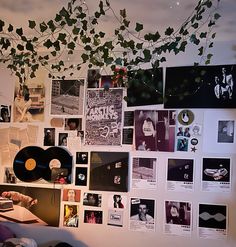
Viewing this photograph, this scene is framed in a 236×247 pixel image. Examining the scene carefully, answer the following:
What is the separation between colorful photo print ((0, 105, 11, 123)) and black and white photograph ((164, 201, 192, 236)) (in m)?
1.26

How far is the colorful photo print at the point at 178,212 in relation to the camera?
2.41m

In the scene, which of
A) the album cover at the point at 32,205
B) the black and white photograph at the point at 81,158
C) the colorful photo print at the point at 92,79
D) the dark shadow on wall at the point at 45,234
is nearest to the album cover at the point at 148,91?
the colorful photo print at the point at 92,79

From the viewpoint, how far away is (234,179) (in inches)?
92.5

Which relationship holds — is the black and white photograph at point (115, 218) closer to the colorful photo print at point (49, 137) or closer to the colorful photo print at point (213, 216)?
the colorful photo print at point (213, 216)

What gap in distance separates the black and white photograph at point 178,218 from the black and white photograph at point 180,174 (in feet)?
0.32

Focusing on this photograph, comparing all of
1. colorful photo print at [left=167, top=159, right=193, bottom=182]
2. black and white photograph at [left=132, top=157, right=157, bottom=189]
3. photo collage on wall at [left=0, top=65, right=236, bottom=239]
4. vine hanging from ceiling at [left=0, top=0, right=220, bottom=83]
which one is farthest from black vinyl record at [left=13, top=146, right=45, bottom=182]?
colorful photo print at [left=167, top=159, right=193, bottom=182]

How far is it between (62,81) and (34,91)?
22 centimetres

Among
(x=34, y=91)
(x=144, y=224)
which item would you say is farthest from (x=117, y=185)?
(x=34, y=91)

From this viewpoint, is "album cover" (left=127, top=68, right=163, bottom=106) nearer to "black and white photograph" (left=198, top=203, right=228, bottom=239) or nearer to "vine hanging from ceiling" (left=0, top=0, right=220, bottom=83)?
"vine hanging from ceiling" (left=0, top=0, right=220, bottom=83)

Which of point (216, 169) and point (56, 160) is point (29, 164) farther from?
point (216, 169)

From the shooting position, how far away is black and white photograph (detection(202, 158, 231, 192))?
236cm

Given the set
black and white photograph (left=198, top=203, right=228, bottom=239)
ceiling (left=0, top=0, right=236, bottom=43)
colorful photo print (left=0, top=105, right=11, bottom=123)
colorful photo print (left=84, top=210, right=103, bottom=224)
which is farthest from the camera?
colorful photo print (left=0, top=105, right=11, bottom=123)

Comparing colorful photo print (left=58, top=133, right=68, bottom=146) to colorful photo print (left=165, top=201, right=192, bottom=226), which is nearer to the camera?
colorful photo print (left=165, top=201, right=192, bottom=226)

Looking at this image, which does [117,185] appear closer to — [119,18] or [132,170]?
[132,170]
